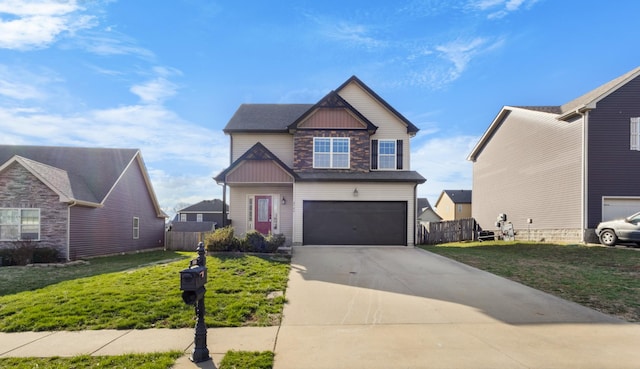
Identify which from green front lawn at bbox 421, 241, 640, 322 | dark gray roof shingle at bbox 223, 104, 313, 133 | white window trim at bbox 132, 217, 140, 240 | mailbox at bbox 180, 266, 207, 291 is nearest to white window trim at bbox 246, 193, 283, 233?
dark gray roof shingle at bbox 223, 104, 313, 133

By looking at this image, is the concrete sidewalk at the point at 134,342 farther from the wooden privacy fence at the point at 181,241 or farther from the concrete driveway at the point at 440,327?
the wooden privacy fence at the point at 181,241

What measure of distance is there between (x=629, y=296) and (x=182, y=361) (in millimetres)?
8573

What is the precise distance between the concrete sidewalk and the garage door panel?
10595mm

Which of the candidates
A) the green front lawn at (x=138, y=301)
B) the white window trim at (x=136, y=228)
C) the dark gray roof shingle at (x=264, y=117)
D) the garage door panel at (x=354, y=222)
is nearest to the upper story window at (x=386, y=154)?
the garage door panel at (x=354, y=222)

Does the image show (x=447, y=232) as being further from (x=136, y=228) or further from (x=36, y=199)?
(x=36, y=199)

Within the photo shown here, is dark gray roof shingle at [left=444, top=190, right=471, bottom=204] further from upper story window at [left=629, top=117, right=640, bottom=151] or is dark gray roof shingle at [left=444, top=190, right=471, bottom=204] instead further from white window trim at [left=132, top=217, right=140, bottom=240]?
white window trim at [left=132, top=217, right=140, bottom=240]

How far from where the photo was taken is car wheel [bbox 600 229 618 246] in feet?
47.4

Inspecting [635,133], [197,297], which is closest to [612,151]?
[635,133]

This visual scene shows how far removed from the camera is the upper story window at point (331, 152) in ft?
55.7

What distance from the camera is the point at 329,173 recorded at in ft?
54.3

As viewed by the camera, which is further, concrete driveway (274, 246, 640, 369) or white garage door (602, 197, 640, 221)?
white garage door (602, 197, 640, 221)

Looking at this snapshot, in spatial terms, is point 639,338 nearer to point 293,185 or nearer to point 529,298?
point 529,298

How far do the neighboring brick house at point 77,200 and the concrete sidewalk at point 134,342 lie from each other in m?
11.9

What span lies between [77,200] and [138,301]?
38.0ft
